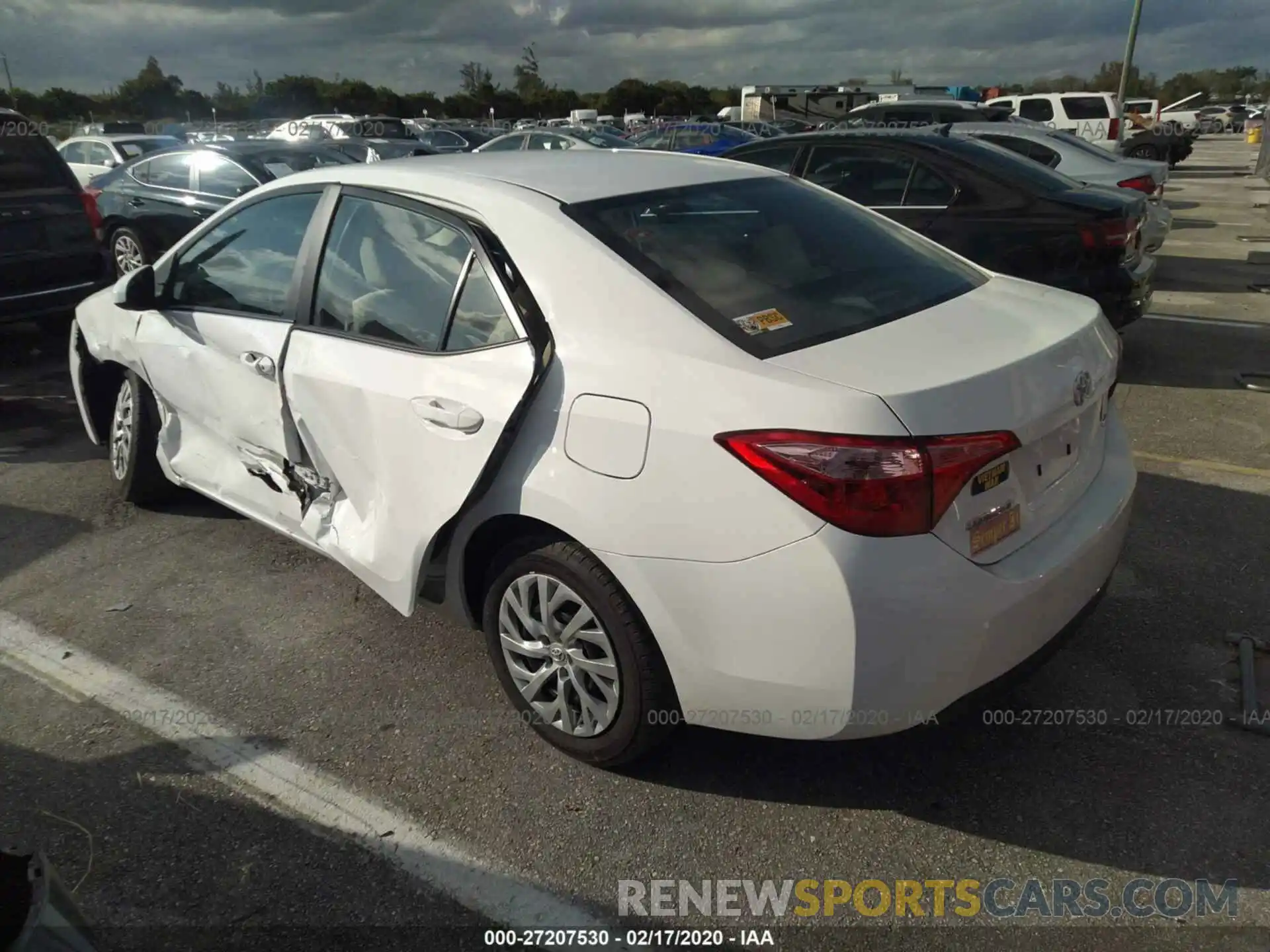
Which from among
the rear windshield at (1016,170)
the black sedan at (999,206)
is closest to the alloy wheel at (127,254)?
the black sedan at (999,206)

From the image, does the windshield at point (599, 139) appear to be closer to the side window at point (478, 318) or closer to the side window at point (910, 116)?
the side window at point (910, 116)

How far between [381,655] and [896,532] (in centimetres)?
205

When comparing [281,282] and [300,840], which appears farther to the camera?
[281,282]

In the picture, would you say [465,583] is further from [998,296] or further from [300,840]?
[998,296]

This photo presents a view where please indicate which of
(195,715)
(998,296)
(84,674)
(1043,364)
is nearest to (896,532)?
(1043,364)

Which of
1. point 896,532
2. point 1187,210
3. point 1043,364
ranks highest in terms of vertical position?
point 1043,364

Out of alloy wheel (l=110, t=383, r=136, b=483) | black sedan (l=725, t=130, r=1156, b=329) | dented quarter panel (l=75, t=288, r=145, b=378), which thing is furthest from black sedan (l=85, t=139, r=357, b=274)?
black sedan (l=725, t=130, r=1156, b=329)

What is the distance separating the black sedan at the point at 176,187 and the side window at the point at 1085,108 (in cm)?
1780

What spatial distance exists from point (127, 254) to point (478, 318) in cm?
880

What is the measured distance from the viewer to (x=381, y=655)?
3.45 meters

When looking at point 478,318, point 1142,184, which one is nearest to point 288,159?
point 478,318

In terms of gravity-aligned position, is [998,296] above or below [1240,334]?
above

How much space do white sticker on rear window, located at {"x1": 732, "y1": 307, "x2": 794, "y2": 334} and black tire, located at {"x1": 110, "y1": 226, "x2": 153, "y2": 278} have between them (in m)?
8.77

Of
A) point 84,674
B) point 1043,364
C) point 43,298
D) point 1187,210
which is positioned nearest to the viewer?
point 1043,364
